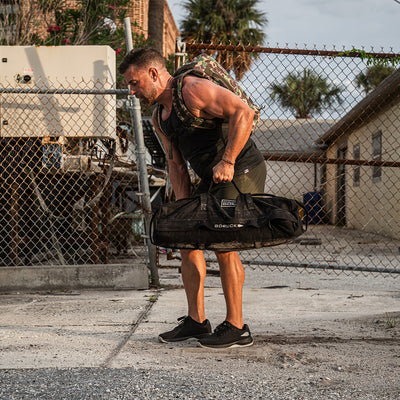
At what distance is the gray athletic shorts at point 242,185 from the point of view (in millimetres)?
3129

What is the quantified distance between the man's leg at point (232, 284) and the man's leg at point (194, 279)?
0.53 ft

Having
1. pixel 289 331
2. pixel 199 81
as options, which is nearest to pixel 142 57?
pixel 199 81

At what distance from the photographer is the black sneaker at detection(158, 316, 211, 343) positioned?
131 inches

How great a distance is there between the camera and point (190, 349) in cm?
316

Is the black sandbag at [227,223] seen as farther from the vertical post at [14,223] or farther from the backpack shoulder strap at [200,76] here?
the vertical post at [14,223]

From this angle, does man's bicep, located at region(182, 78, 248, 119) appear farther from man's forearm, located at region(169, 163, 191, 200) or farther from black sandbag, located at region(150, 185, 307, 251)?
man's forearm, located at region(169, 163, 191, 200)

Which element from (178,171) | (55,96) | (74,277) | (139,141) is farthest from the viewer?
(55,96)

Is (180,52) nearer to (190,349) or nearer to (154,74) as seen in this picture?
(154,74)

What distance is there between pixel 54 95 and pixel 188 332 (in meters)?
3.30

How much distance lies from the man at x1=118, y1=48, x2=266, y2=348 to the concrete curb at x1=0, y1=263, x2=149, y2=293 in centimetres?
204

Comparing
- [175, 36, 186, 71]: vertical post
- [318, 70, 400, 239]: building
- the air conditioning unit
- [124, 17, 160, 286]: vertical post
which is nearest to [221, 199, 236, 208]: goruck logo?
[124, 17, 160, 286]: vertical post

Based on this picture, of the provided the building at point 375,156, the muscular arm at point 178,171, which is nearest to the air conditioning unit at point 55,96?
the muscular arm at point 178,171

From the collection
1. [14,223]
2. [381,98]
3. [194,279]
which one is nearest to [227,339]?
[194,279]

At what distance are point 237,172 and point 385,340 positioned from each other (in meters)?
1.37
